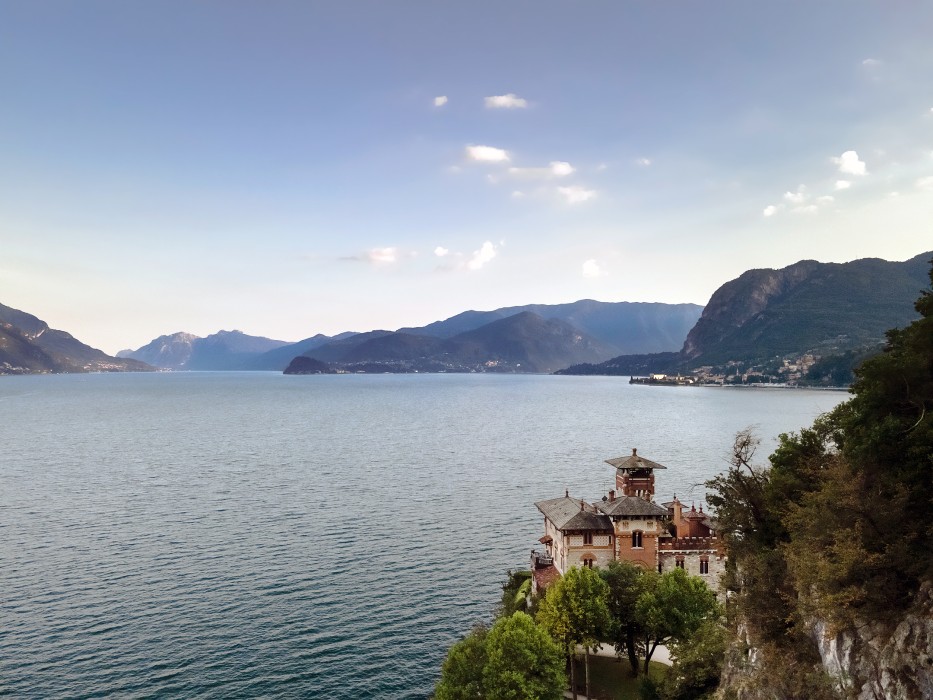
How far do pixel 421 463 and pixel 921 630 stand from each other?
109176 millimetres

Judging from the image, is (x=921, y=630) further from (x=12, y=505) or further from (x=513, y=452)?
(x=513, y=452)

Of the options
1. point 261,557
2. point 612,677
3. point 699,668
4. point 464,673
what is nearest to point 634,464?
point 612,677

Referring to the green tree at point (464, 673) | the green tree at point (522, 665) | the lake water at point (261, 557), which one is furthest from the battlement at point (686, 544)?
the green tree at point (464, 673)

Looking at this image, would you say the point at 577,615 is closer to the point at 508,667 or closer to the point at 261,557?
the point at 508,667

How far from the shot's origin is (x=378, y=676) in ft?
147

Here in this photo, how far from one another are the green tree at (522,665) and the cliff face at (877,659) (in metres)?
13.9

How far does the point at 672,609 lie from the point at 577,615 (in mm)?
7332

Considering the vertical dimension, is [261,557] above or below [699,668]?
below

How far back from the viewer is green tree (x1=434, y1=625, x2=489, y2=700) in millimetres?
37094

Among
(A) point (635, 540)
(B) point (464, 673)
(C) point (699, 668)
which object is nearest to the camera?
(C) point (699, 668)

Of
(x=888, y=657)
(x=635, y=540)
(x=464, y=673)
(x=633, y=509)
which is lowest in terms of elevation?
(x=464, y=673)

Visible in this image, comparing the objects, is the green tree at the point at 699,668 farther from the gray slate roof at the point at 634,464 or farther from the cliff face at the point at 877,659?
the gray slate roof at the point at 634,464

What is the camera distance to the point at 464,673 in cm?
A: 3794

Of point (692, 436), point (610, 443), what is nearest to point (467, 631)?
point (610, 443)
